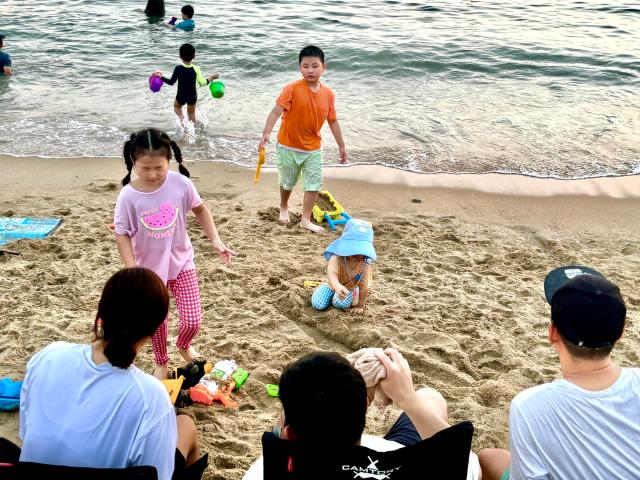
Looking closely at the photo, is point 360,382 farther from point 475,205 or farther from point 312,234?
point 475,205

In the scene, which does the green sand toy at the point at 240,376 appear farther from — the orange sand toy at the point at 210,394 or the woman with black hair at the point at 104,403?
the woman with black hair at the point at 104,403

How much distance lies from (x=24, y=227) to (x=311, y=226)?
8.96 ft

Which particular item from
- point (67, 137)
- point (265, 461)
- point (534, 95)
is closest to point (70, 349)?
point (265, 461)

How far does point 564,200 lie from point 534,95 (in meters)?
4.70

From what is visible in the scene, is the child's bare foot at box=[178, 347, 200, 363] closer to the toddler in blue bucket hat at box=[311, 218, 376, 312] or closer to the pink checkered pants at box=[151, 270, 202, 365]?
the pink checkered pants at box=[151, 270, 202, 365]

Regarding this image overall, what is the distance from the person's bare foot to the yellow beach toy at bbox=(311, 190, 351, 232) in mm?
286

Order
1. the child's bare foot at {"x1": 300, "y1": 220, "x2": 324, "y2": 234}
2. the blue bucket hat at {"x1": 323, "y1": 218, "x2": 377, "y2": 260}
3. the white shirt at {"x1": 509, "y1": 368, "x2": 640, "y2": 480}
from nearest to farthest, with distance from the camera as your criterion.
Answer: the white shirt at {"x1": 509, "y1": 368, "x2": 640, "y2": 480} < the blue bucket hat at {"x1": 323, "y1": 218, "x2": 377, "y2": 260} < the child's bare foot at {"x1": 300, "y1": 220, "x2": 324, "y2": 234}

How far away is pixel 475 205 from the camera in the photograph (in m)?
7.35

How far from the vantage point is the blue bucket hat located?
4.79 metres

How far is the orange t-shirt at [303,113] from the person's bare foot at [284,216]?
0.66 m

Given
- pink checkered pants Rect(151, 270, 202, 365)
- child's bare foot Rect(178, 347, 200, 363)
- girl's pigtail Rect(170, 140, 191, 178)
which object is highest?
girl's pigtail Rect(170, 140, 191, 178)

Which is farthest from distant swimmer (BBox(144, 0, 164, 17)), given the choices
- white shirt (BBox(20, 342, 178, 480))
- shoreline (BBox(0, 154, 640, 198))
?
white shirt (BBox(20, 342, 178, 480))

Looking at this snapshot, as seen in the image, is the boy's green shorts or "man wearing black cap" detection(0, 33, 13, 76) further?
"man wearing black cap" detection(0, 33, 13, 76)

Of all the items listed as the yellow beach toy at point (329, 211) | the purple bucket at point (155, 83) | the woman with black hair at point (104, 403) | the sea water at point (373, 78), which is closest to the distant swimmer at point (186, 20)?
the sea water at point (373, 78)
